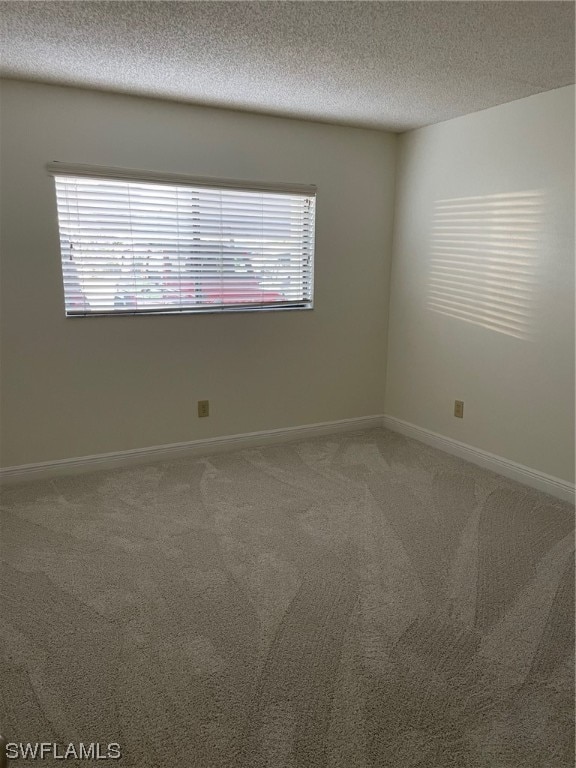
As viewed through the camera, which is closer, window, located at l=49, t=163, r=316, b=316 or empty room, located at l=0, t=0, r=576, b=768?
empty room, located at l=0, t=0, r=576, b=768

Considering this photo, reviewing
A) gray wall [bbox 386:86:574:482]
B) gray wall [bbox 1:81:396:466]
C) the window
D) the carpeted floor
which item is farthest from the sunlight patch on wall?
the carpeted floor

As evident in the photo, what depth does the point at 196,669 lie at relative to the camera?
177 cm

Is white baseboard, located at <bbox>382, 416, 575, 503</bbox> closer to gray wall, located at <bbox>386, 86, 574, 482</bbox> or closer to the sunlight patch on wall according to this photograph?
gray wall, located at <bbox>386, 86, 574, 482</bbox>

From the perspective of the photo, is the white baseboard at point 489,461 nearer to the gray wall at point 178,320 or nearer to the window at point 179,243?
the gray wall at point 178,320

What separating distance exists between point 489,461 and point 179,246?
2.33 meters

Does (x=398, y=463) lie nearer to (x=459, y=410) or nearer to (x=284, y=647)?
(x=459, y=410)

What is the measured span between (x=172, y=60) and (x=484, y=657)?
8.81ft

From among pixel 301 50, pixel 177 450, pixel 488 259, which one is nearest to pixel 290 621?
pixel 177 450

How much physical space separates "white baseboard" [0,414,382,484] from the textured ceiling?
2.06 m

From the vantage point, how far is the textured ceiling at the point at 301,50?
1.95 metres

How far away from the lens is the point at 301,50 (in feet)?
7.59

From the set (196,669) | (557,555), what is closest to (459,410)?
(557,555)

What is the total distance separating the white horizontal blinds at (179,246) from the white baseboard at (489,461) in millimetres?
1220

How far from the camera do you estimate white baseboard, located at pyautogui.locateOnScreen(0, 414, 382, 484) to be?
3.22 meters
